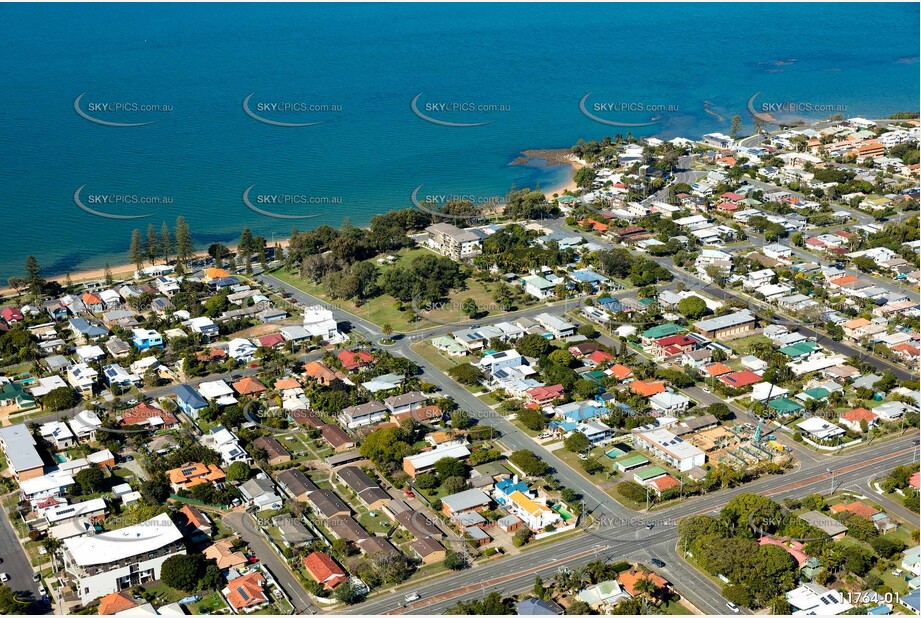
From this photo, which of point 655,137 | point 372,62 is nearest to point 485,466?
point 655,137

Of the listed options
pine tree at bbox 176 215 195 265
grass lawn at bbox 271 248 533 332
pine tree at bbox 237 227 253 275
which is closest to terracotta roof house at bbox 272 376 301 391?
grass lawn at bbox 271 248 533 332

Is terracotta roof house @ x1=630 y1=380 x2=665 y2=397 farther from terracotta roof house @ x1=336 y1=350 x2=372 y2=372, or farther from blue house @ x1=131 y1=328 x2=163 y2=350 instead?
blue house @ x1=131 y1=328 x2=163 y2=350

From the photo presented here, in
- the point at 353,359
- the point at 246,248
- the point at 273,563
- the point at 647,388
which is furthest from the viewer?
the point at 246,248

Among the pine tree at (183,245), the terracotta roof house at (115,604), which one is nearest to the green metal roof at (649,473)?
the terracotta roof house at (115,604)

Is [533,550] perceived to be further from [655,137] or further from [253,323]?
[655,137]

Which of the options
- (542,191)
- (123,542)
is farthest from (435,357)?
(542,191)

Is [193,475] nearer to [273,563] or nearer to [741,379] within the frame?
[273,563]

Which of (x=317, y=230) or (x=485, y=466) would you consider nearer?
(x=485, y=466)
